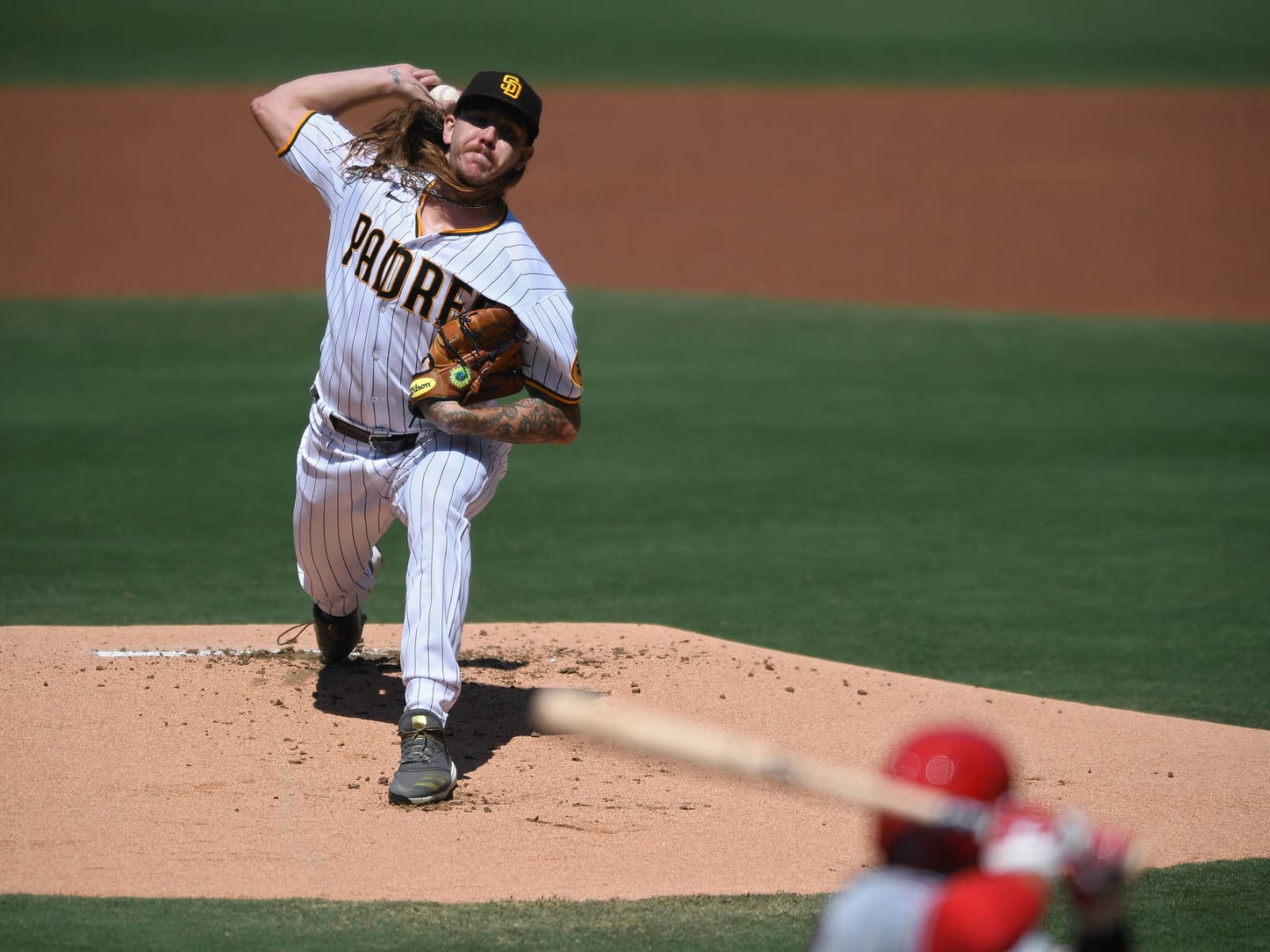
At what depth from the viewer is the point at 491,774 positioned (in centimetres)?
448

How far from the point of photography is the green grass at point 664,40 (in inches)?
1072

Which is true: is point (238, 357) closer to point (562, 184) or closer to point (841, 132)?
point (562, 184)

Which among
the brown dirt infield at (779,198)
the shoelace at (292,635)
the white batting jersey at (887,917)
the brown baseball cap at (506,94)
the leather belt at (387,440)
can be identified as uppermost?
the brown dirt infield at (779,198)

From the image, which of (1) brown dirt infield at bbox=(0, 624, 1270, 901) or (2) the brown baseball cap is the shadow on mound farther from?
(2) the brown baseball cap

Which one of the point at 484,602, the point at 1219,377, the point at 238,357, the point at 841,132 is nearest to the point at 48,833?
the point at 484,602

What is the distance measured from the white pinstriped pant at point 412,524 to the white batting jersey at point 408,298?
0.14 m

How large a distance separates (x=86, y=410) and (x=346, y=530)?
6.80 metres

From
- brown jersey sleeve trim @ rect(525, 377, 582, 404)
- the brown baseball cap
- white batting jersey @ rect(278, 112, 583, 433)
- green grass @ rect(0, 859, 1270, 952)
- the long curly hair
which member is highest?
the brown baseball cap

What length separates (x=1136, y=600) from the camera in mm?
7336

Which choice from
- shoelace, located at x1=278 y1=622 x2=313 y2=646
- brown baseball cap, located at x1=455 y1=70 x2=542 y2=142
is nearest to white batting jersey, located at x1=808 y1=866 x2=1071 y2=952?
brown baseball cap, located at x1=455 y1=70 x2=542 y2=142

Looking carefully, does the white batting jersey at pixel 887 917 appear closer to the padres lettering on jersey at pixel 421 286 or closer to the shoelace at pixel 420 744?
the shoelace at pixel 420 744

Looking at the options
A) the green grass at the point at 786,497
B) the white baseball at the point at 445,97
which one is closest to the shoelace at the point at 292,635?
the green grass at the point at 786,497

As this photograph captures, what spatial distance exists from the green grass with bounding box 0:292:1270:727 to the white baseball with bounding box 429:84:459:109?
9.23ft

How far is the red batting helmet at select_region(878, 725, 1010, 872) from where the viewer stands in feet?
7.10
